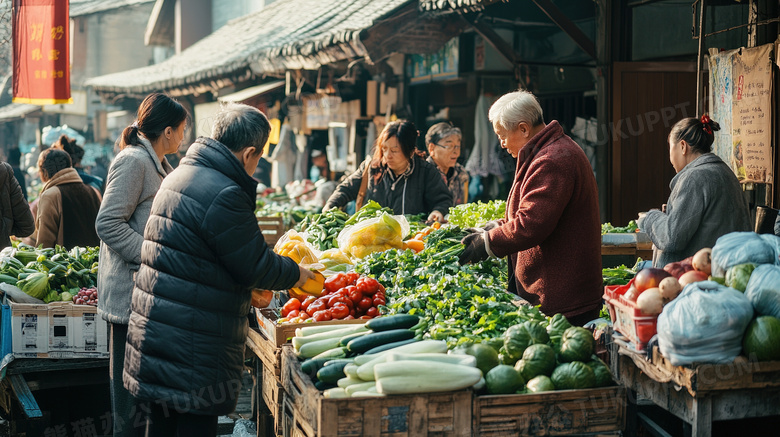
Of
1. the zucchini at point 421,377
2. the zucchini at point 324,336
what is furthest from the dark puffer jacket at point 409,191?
the zucchini at point 421,377

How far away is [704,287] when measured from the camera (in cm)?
300

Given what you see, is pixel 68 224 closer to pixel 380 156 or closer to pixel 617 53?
pixel 380 156

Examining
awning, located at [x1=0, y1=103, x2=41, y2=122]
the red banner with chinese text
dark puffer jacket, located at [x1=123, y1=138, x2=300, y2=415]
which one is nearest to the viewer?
dark puffer jacket, located at [x1=123, y1=138, x2=300, y2=415]

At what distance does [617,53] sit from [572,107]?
2321 mm

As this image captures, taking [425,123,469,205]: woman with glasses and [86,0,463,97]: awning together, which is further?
[86,0,463,97]: awning

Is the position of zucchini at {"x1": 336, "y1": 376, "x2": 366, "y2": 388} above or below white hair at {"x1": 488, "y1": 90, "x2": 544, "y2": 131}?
below

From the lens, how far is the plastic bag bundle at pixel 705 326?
2857 mm

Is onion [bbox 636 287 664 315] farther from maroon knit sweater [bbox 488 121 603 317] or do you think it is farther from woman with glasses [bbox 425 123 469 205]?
woman with glasses [bbox 425 123 469 205]

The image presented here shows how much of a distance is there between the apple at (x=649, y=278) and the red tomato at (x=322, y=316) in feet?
5.24

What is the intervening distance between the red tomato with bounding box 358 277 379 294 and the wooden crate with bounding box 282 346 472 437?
4.06 feet

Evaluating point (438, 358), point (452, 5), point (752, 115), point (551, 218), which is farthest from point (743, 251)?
point (452, 5)

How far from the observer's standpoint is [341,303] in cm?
412

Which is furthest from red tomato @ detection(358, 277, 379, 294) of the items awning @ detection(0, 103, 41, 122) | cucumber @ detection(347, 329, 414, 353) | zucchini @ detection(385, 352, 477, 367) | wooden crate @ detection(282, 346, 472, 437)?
awning @ detection(0, 103, 41, 122)

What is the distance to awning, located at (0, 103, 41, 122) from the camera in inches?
1134
